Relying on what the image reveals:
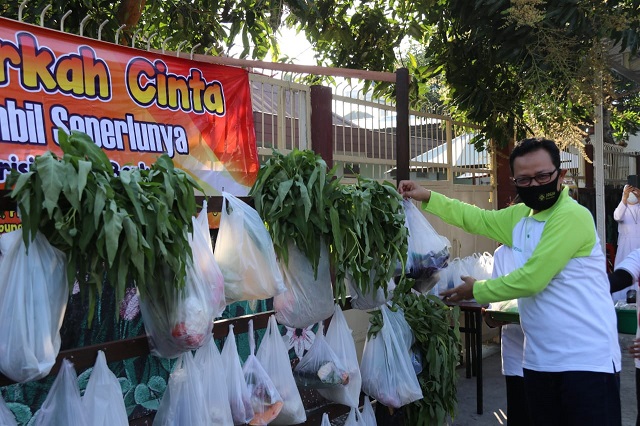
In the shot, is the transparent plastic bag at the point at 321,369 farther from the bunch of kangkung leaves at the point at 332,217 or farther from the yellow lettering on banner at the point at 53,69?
the yellow lettering on banner at the point at 53,69

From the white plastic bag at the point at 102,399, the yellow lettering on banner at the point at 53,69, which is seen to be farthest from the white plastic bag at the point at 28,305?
the yellow lettering on banner at the point at 53,69

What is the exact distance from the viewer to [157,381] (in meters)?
3.43

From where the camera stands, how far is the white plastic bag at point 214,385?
98.3 inches

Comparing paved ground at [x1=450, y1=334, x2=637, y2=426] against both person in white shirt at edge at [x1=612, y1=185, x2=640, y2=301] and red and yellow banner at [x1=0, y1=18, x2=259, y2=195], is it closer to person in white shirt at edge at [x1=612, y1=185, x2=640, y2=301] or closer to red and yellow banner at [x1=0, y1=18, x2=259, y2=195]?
person in white shirt at edge at [x1=612, y1=185, x2=640, y2=301]

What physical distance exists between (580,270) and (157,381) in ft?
7.18

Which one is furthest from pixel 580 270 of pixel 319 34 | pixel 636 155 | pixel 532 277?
pixel 636 155

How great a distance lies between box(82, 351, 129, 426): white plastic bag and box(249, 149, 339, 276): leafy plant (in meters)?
0.84

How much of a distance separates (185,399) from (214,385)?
136mm

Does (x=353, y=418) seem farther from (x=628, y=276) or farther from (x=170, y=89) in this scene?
(x=170, y=89)

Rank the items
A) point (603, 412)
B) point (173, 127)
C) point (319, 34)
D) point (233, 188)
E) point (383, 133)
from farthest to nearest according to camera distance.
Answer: point (319, 34)
point (383, 133)
point (233, 188)
point (173, 127)
point (603, 412)

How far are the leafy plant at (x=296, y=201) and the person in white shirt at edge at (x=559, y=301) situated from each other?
81 cm

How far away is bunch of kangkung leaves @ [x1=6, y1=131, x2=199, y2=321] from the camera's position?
1.87m

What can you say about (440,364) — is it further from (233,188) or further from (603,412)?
(233,188)

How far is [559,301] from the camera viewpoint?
2.79 m
